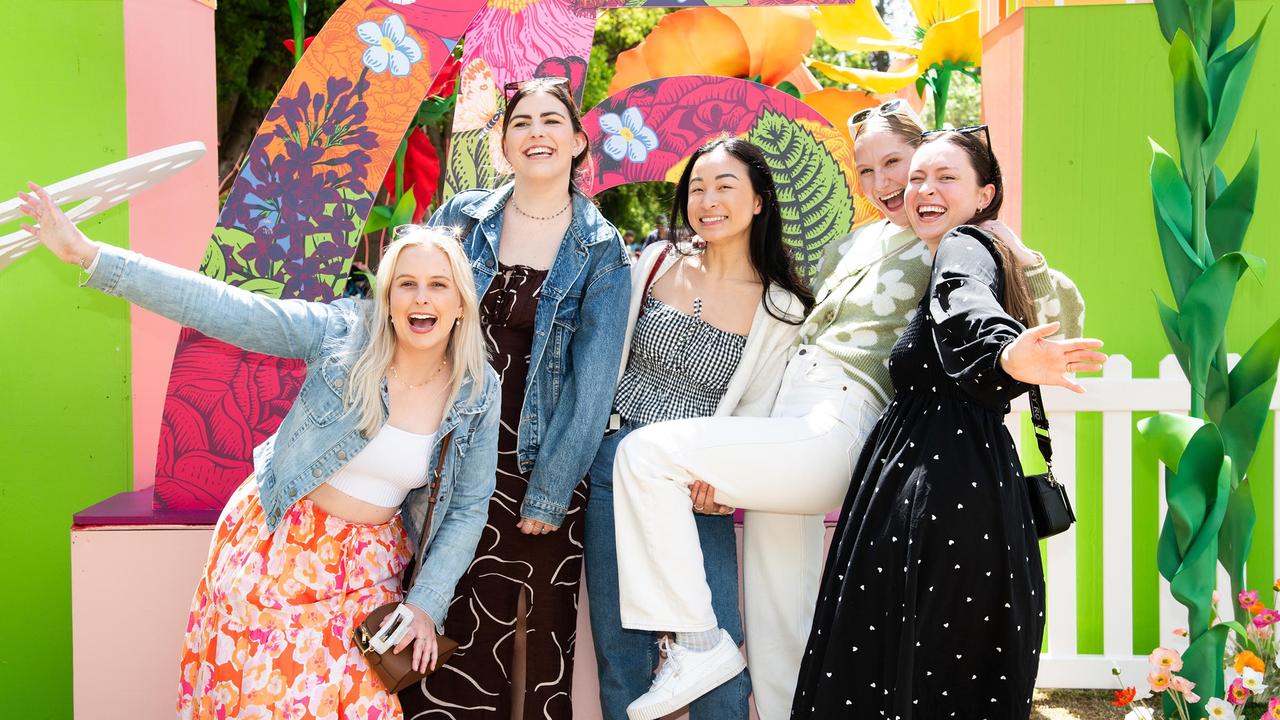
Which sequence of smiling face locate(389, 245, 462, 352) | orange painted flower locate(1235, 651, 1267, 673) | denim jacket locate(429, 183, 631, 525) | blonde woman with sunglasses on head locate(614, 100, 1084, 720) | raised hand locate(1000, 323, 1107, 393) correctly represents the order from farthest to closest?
orange painted flower locate(1235, 651, 1267, 673) < denim jacket locate(429, 183, 631, 525) < blonde woman with sunglasses on head locate(614, 100, 1084, 720) < smiling face locate(389, 245, 462, 352) < raised hand locate(1000, 323, 1107, 393)

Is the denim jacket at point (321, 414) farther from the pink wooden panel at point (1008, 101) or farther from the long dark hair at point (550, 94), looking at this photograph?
the pink wooden panel at point (1008, 101)

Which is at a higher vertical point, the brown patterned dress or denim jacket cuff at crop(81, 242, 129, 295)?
denim jacket cuff at crop(81, 242, 129, 295)

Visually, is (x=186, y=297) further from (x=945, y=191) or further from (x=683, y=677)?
(x=945, y=191)

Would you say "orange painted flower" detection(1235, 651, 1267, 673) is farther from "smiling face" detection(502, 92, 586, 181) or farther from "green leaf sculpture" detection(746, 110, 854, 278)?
"smiling face" detection(502, 92, 586, 181)

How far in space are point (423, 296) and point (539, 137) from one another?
743mm

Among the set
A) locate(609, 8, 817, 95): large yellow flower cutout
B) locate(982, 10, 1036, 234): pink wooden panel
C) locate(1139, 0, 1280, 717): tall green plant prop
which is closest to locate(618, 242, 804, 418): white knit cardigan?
locate(1139, 0, 1280, 717): tall green plant prop

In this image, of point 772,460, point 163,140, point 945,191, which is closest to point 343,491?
point 772,460

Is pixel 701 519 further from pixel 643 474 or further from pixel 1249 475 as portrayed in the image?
pixel 1249 475

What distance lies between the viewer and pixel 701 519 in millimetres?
3182

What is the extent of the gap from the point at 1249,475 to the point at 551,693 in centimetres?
307

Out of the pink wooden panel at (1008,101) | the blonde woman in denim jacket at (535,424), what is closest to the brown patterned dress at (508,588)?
the blonde woman in denim jacket at (535,424)

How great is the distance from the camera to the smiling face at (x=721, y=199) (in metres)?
3.22

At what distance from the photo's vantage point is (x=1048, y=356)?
7.06 feet

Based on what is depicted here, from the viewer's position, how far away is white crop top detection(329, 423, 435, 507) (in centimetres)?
279
